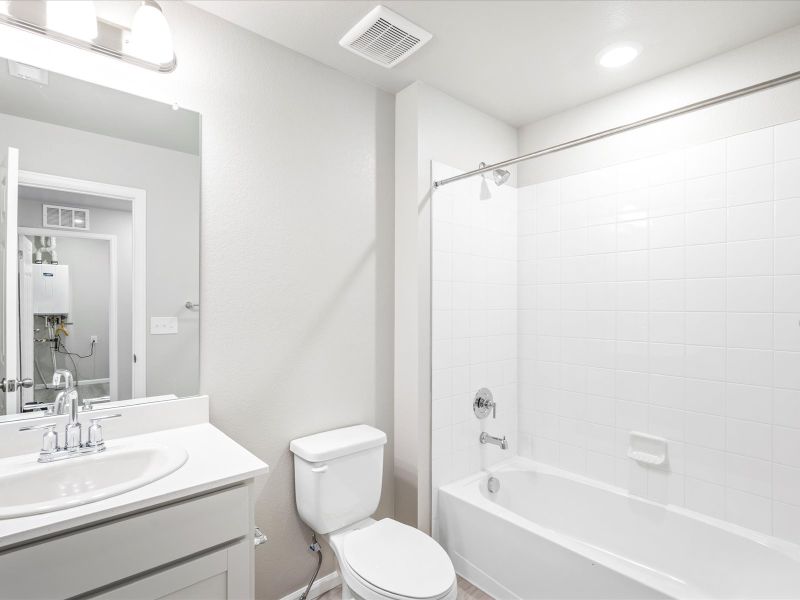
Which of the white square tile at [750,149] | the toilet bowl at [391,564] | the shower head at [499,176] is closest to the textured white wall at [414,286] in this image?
the shower head at [499,176]

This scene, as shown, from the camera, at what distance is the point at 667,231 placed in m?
2.10

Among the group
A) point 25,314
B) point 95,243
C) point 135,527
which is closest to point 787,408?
point 135,527

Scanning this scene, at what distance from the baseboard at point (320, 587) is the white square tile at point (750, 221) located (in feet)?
7.89

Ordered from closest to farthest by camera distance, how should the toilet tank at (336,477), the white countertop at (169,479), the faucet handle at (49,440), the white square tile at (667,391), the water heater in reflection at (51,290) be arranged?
1. the white countertop at (169,479)
2. the faucet handle at (49,440)
3. the water heater in reflection at (51,290)
4. the toilet tank at (336,477)
5. the white square tile at (667,391)

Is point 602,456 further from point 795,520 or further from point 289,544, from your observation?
point 289,544

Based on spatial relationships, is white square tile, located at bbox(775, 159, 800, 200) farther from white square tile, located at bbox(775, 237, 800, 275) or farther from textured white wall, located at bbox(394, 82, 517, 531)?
textured white wall, located at bbox(394, 82, 517, 531)

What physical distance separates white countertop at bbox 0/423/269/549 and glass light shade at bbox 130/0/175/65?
130cm

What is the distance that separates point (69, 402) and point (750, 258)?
2.63m

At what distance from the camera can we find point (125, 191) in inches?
60.6

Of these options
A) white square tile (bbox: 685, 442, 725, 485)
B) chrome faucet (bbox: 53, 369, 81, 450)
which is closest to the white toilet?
chrome faucet (bbox: 53, 369, 81, 450)

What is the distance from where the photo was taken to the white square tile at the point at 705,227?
76.3 inches

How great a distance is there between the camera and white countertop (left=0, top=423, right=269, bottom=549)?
0.93 metres

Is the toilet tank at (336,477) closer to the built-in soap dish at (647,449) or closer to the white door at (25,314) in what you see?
the white door at (25,314)

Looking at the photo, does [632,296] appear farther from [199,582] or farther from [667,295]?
[199,582]
